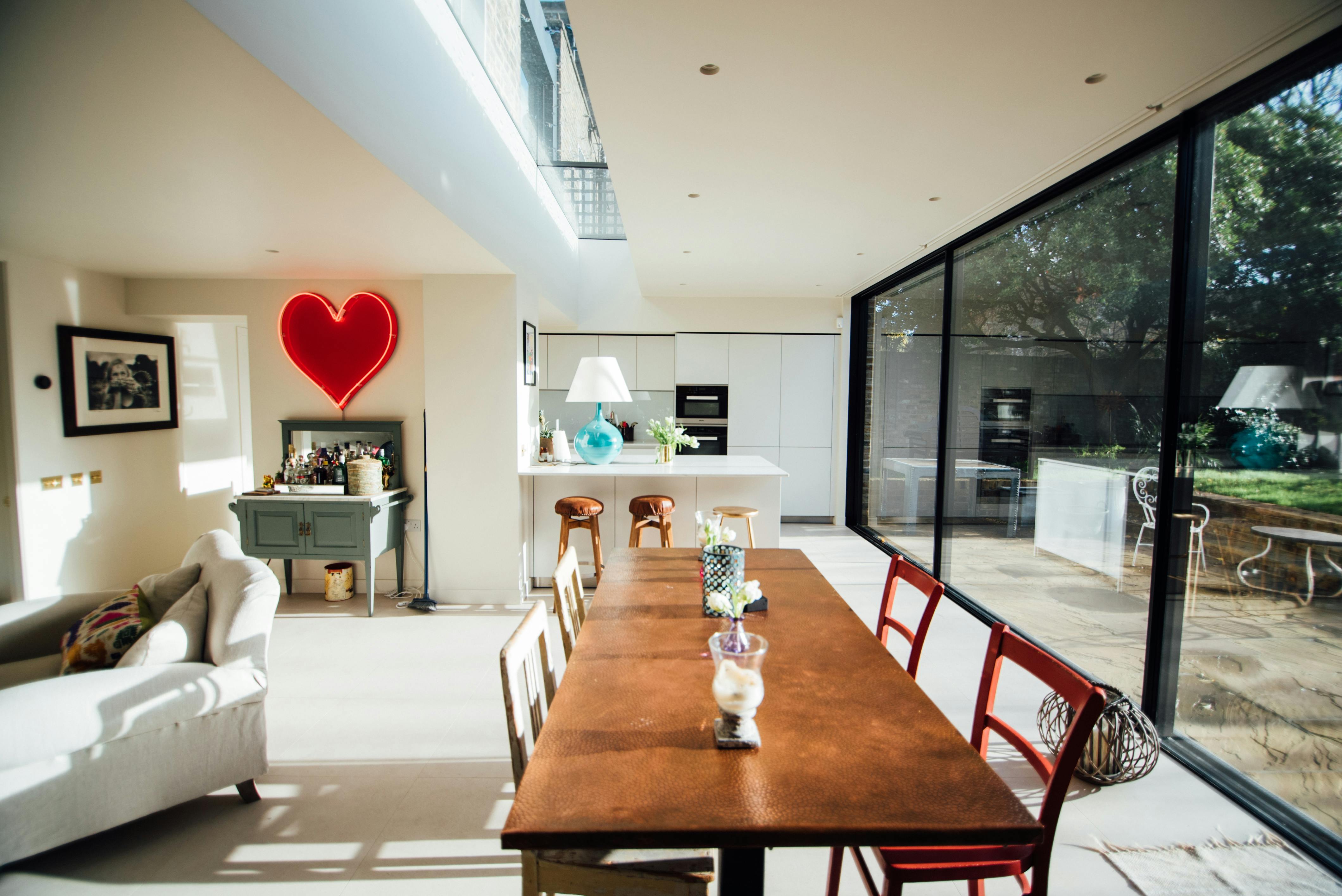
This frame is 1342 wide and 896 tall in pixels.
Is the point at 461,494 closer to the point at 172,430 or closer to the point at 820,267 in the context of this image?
the point at 172,430

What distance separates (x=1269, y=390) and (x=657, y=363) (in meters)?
5.49

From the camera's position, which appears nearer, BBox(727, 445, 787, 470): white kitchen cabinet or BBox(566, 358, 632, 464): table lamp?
BBox(566, 358, 632, 464): table lamp

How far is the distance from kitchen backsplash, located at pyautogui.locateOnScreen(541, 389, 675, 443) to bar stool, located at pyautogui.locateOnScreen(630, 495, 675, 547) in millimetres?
2825

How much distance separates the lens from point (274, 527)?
4.19 meters

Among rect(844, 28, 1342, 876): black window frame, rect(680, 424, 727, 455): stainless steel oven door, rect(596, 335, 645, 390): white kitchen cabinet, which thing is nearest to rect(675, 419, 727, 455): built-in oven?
rect(680, 424, 727, 455): stainless steel oven door

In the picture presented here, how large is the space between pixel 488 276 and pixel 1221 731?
4.50m

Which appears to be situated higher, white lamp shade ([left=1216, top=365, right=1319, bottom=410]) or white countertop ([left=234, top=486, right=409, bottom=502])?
white lamp shade ([left=1216, top=365, right=1319, bottom=410])

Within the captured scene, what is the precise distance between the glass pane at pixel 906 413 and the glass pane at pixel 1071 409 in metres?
0.57

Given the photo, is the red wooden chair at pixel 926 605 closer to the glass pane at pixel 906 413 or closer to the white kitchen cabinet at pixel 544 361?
the glass pane at pixel 906 413

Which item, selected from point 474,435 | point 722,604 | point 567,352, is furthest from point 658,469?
point 567,352

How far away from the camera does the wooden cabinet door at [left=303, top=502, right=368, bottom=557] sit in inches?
162

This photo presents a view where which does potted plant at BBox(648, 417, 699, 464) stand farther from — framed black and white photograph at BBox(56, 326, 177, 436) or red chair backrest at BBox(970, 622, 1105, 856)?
framed black and white photograph at BBox(56, 326, 177, 436)

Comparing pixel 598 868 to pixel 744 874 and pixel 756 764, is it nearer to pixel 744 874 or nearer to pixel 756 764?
pixel 744 874

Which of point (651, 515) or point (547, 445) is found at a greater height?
point (547, 445)
